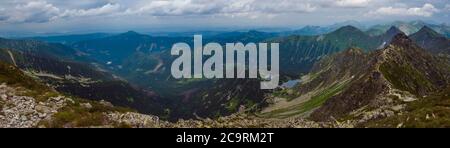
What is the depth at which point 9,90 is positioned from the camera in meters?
119
